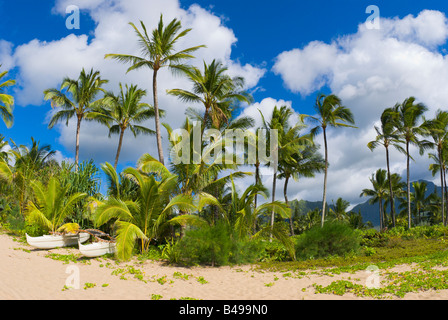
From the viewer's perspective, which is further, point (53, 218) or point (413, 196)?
point (413, 196)

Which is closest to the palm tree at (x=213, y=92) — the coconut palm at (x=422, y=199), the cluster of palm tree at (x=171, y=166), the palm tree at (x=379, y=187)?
the cluster of palm tree at (x=171, y=166)

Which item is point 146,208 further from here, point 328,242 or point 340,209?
point 340,209

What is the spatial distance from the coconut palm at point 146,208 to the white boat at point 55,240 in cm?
154

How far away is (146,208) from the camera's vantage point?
1344 cm

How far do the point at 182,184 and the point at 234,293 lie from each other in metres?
8.01

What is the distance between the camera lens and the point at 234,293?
8742mm

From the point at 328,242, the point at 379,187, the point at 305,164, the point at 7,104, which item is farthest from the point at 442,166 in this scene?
the point at 7,104

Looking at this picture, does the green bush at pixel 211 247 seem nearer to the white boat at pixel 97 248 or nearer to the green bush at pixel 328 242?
the white boat at pixel 97 248

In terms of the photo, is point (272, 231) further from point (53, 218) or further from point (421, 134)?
point (421, 134)

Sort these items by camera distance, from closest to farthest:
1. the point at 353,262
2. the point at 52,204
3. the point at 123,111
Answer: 1. the point at 353,262
2. the point at 52,204
3. the point at 123,111

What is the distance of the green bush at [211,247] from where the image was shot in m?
12.3

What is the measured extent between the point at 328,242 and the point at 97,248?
9423 millimetres

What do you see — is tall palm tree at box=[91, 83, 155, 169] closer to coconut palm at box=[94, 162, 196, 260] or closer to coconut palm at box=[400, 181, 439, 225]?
coconut palm at box=[94, 162, 196, 260]
